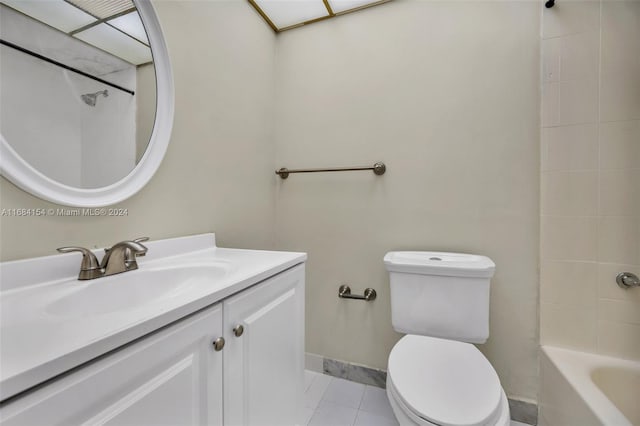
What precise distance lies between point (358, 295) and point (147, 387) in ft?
3.88

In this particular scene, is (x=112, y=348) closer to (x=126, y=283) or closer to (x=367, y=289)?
→ (x=126, y=283)

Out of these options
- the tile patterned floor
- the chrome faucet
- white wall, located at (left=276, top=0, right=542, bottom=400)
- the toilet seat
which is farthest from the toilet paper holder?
the chrome faucet

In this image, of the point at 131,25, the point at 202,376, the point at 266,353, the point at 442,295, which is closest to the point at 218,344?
the point at 202,376

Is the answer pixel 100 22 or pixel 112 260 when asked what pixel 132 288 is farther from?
pixel 100 22

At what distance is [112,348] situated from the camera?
0.43 metres

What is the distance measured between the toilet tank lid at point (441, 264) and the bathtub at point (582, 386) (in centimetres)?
46

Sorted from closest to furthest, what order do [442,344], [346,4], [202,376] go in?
[202,376], [442,344], [346,4]

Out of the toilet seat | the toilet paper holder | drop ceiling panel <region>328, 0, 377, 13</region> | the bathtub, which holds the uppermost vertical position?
drop ceiling panel <region>328, 0, 377, 13</region>

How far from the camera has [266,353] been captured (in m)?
0.81

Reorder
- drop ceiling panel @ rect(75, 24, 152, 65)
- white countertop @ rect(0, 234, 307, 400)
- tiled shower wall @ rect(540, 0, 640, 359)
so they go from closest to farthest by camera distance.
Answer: white countertop @ rect(0, 234, 307, 400) < drop ceiling panel @ rect(75, 24, 152, 65) < tiled shower wall @ rect(540, 0, 640, 359)

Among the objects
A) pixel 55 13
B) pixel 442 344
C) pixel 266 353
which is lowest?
pixel 442 344

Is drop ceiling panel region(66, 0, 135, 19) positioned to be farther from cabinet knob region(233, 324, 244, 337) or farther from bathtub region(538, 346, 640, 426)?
bathtub region(538, 346, 640, 426)

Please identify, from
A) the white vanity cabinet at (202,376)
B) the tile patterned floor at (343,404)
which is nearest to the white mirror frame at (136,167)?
the white vanity cabinet at (202,376)

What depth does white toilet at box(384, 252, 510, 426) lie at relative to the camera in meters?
0.81
